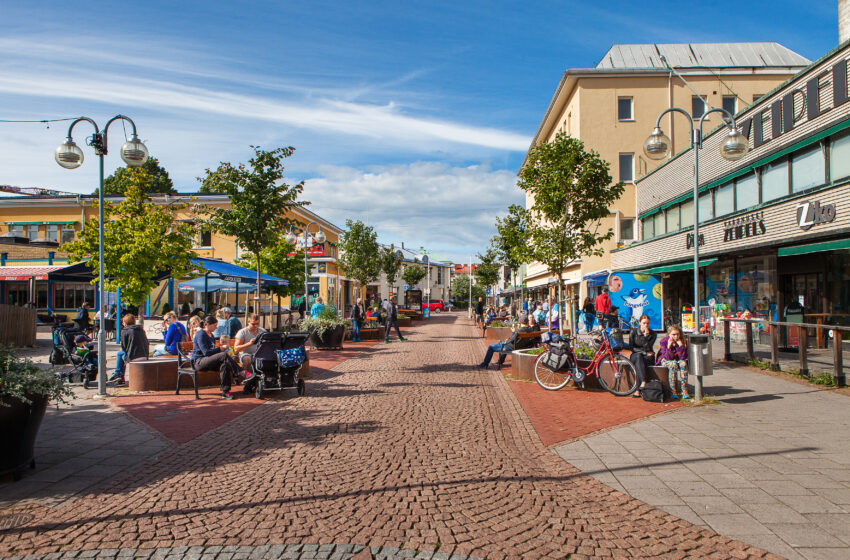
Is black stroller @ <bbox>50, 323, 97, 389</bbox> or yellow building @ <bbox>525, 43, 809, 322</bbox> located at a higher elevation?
yellow building @ <bbox>525, 43, 809, 322</bbox>

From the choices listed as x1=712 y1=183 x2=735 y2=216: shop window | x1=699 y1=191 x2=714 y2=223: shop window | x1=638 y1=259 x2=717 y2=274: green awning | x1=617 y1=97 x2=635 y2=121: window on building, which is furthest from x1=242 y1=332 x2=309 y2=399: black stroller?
x1=617 y1=97 x2=635 y2=121: window on building

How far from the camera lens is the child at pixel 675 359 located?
9562 mm

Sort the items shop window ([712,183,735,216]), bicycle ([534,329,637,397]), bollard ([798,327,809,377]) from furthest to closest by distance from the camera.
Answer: shop window ([712,183,735,216])
bollard ([798,327,809,377])
bicycle ([534,329,637,397])

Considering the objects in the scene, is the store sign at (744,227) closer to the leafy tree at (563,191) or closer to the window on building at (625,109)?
the leafy tree at (563,191)

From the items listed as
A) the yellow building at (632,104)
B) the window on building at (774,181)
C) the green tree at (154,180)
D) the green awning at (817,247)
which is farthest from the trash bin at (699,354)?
the green tree at (154,180)

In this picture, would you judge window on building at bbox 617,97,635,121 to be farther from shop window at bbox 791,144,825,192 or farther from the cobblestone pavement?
→ the cobblestone pavement

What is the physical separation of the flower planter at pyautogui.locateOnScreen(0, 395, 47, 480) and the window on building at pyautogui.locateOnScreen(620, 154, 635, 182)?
3320 centimetres

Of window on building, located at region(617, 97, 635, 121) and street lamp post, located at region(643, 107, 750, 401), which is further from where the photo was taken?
window on building, located at region(617, 97, 635, 121)

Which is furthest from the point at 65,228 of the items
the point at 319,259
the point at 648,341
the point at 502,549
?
the point at 502,549

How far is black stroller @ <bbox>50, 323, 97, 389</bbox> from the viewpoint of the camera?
1122 cm

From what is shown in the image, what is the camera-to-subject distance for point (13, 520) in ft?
14.3

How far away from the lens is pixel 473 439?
23.0ft

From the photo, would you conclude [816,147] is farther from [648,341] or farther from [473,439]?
[473,439]

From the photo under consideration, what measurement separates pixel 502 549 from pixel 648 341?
6976 millimetres
